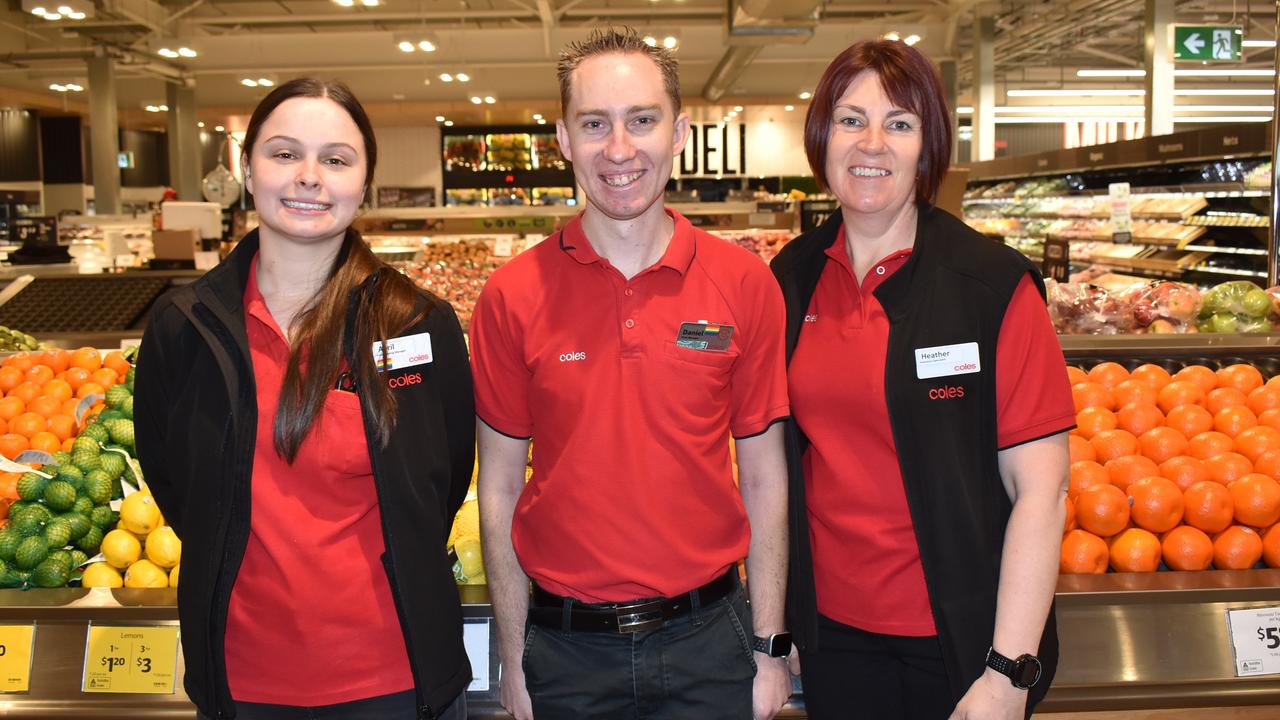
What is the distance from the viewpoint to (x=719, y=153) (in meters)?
20.9

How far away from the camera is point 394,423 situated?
164 centimetres

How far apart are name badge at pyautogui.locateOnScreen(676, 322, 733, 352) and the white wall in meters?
20.1

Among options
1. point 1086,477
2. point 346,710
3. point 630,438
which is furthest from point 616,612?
point 1086,477

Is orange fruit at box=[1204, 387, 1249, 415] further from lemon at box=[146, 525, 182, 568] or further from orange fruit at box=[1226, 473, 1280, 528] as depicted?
lemon at box=[146, 525, 182, 568]

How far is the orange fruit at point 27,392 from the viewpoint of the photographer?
3172 millimetres

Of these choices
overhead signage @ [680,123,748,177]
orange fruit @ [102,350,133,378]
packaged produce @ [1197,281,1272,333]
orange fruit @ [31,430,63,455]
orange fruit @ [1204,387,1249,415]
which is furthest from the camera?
overhead signage @ [680,123,748,177]

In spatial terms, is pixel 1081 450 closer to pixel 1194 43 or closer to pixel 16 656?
pixel 16 656

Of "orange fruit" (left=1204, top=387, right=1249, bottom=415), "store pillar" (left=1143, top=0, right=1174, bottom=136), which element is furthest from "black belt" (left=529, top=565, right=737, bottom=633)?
"store pillar" (left=1143, top=0, right=1174, bottom=136)

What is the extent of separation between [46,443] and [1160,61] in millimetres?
12204

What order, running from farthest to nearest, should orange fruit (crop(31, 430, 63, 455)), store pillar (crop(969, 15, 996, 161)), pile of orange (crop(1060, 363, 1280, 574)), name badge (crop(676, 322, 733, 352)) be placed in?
store pillar (crop(969, 15, 996, 161)) → orange fruit (crop(31, 430, 63, 455)) → pile of orange (crop(1060, 363, 1280, 574)) → name badge (crop(676, 322, 733, 352))

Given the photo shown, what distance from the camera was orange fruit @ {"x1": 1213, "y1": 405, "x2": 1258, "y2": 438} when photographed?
2.57m

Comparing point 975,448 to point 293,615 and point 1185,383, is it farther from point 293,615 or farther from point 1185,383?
point 1185,383

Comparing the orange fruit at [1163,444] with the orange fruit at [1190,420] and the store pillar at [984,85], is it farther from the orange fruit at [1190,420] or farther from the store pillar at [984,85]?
the store pillar at [984,85]

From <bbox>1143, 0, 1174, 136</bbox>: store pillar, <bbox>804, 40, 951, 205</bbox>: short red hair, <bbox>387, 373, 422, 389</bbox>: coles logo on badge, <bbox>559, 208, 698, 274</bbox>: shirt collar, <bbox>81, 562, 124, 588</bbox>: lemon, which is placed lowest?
<bbox>81, 562, 124, 588</bbox>: lemon
